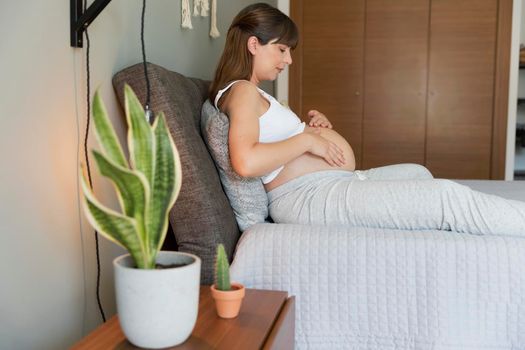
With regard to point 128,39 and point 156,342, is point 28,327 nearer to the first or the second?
point 156,342

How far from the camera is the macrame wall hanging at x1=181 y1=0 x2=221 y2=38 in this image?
2.10m

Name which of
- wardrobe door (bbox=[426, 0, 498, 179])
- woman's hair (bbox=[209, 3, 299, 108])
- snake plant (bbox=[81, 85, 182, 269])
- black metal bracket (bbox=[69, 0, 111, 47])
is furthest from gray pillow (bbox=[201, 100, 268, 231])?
wardrobe door (bbox=[426, 0, 498, 179])

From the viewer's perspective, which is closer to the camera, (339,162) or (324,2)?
(339,162)

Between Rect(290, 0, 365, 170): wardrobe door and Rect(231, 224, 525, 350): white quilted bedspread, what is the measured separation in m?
2.93

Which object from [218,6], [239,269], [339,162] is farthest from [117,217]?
[218,6]

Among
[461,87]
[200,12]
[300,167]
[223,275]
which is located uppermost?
[200,12]

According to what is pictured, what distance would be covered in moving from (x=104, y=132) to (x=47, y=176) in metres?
0.42

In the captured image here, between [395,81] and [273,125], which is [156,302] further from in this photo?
[395,81]

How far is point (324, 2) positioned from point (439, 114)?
3.78ft

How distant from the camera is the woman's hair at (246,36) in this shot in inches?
69.0

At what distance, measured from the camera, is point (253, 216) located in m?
1.63

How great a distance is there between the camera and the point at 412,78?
13.8ft

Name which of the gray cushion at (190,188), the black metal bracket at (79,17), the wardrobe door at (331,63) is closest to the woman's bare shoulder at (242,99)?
the gray cushion at (190,188)

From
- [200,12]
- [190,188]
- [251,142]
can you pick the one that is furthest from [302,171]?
[200,12]
